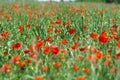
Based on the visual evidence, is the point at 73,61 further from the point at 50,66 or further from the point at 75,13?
the point at 75,13

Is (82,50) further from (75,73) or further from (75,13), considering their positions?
(75,13)

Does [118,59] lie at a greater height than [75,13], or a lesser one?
greater

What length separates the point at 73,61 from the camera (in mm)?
3977

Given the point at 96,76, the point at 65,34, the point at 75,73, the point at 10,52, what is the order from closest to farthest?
the point at 96,76, the point at 75,73, the point at 10,52, the point at 65,34

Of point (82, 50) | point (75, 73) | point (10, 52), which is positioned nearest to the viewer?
point (75, 73)

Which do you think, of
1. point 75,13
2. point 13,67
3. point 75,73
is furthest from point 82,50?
point 75,13

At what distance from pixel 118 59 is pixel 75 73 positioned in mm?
464

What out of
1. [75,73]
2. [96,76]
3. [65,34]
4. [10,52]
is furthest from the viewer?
[65,34]

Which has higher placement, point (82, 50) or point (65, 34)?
point (82, 50)

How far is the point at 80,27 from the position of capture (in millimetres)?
6832

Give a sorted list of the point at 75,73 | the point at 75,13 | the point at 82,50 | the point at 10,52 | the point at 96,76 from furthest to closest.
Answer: the point at 75,13, the point at 10,52, the point at 82,50, the point at 75,73, the point at 96,76

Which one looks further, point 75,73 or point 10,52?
point 10,52

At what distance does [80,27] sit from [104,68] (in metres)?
3.06

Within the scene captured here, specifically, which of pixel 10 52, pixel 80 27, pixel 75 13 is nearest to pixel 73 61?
pixel 10 52
